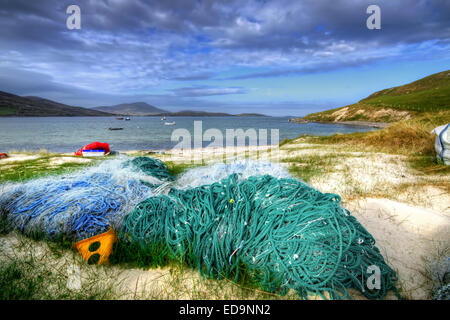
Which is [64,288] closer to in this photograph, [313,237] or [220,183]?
[220,183]

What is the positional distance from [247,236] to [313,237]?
0.73 m

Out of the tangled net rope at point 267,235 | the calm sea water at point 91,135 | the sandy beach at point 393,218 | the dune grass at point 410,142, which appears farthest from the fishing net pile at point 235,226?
the calm sea water at point 91,135

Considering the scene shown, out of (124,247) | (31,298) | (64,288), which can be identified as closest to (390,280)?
(124,247)

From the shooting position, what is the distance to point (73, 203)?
3516 mm

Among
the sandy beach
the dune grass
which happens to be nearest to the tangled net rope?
the sandy beach

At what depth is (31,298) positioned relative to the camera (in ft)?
7.14

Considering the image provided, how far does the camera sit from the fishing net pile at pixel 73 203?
325 centimetres

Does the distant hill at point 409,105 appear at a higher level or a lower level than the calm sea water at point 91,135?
higher

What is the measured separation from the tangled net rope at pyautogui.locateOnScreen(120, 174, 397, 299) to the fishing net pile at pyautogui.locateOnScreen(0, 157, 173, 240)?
0.45 meters

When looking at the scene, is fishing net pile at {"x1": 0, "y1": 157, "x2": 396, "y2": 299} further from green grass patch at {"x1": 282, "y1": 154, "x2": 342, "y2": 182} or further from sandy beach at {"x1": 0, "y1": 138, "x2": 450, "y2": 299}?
green grass patch at {"x1": 282, "y1": 154, "x2": 342, "y2": 182}

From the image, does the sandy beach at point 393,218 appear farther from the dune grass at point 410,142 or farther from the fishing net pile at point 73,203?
the dune grass at point 410,142

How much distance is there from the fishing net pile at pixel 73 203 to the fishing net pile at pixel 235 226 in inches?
0.5

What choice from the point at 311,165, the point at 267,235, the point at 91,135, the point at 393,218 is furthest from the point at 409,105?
the point at 267,235

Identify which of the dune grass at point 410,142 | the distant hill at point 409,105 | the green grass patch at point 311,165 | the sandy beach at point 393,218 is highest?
the distant hill at point 409,105
